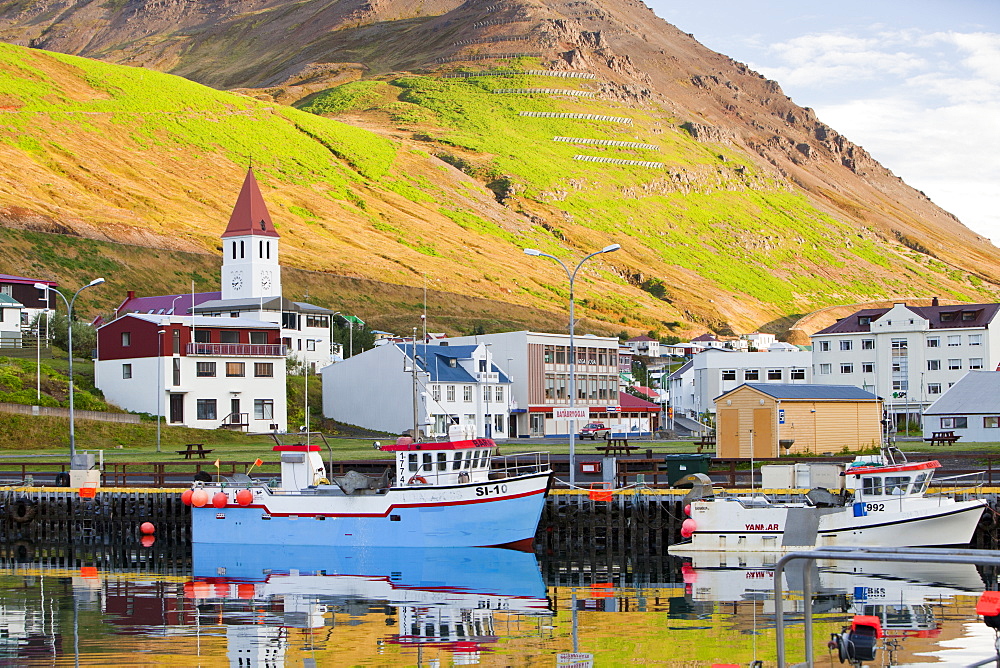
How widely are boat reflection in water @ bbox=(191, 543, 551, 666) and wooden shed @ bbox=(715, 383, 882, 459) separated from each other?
2138cm

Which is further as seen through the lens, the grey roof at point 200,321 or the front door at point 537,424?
the front door at point 537,424

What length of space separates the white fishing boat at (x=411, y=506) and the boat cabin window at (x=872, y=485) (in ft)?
35.9

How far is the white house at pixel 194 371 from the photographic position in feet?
293

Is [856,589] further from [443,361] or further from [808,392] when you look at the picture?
[443,361]

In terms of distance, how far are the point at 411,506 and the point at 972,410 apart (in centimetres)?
4360

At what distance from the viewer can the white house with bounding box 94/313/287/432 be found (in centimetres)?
8944

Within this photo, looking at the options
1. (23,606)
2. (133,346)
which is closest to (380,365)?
(133,346)

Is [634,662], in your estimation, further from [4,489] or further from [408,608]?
[4,489]

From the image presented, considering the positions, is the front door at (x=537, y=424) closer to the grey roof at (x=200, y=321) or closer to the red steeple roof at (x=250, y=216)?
the grey roof at (x=200, y=321)

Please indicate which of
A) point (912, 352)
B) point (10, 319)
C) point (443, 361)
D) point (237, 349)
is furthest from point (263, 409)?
point (912, 352)

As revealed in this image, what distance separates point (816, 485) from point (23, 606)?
27.0m

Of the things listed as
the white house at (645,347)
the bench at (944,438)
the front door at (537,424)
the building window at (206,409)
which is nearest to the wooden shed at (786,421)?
the bench at (944,438)

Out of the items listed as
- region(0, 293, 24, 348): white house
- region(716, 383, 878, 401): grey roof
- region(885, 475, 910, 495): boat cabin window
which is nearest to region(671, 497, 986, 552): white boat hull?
region(885, 475, 910, 495): boat cabin window

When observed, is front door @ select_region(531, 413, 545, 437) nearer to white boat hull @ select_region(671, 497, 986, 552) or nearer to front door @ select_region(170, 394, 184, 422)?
front door @ select_region(170, 394, 184, 422)
